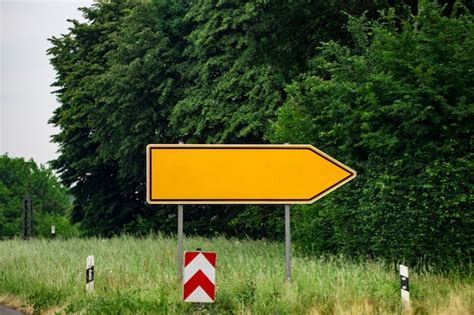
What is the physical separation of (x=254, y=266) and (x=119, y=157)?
2376 centimetres

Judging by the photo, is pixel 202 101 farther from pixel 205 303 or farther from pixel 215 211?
pixel 205 303

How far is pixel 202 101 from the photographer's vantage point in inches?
1316

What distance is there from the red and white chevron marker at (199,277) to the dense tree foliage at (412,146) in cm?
490

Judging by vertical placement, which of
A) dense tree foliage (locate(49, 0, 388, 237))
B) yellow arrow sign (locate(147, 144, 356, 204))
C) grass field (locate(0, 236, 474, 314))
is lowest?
grass field (locate(0, 236, 474, 314))

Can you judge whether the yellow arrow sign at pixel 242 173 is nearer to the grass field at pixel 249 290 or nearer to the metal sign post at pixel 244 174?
the metal sign post at pixel 244 174

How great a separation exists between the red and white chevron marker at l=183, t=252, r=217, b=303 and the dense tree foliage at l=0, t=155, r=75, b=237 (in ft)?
243

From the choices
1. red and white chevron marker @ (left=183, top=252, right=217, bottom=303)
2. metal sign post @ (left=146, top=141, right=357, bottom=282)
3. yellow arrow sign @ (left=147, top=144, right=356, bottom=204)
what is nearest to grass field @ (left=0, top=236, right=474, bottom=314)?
red and white chevron marker @ (left=183, top=252, right=217, bottom=303)

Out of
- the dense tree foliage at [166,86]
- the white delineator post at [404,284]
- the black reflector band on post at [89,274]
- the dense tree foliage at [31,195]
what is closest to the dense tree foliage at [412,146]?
the white delineator post at [404,284]

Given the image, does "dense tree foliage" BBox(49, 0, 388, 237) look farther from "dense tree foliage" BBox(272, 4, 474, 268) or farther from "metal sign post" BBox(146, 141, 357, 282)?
"metal sign post" BBox(146, 141, 357, 282)

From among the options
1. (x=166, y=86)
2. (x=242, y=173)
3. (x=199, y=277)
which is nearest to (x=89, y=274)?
(x=242, y=173)

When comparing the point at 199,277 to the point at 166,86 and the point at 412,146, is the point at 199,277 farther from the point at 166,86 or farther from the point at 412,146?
the point at 166,86

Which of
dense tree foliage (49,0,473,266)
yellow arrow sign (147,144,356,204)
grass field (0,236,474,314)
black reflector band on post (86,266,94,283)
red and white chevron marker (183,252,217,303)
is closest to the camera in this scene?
red and white chevron marker (183,252,217,303)

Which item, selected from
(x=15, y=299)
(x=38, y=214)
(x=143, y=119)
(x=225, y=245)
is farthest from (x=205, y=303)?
(x=38, y=214)

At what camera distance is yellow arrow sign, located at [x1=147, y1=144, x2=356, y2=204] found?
13477mm
